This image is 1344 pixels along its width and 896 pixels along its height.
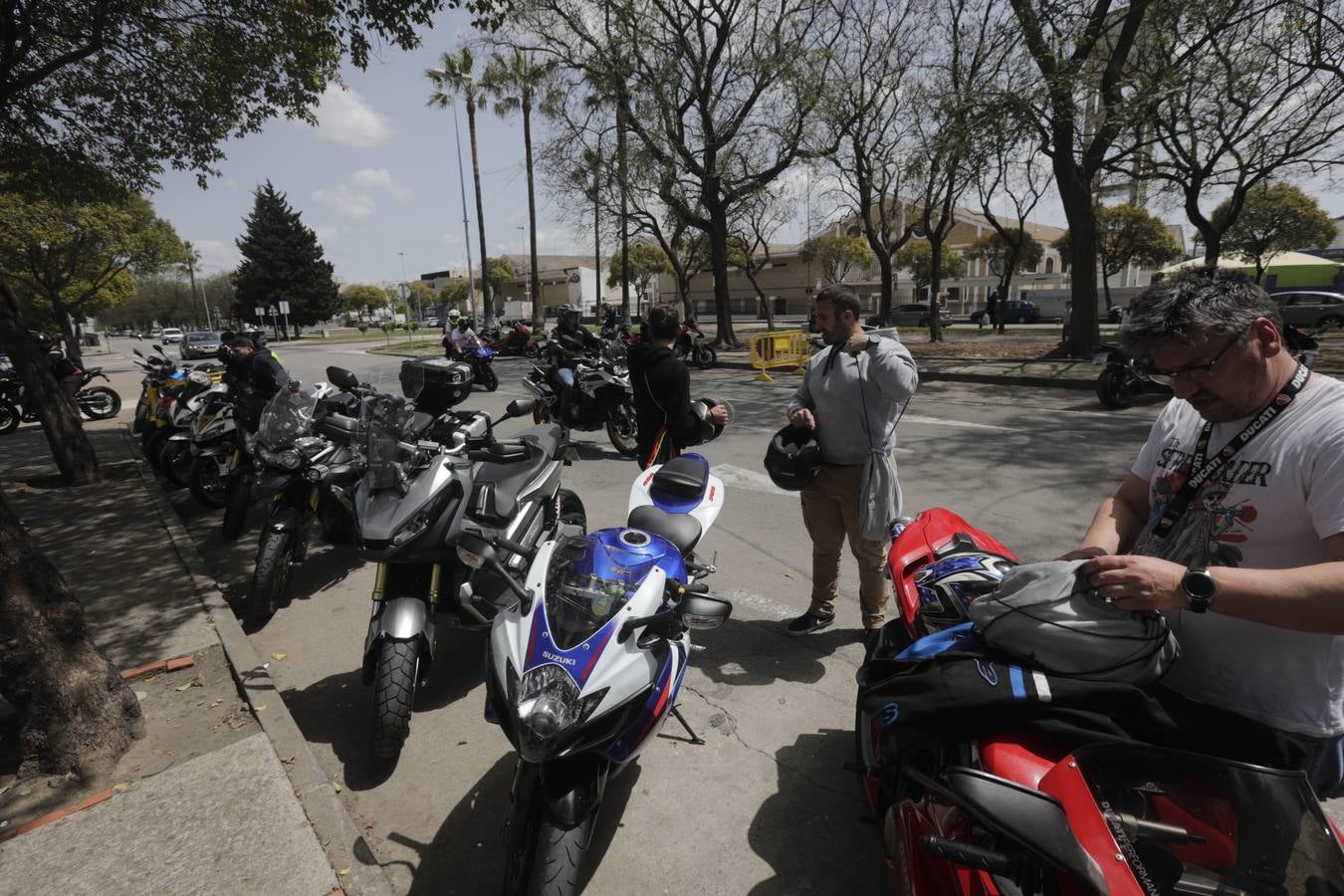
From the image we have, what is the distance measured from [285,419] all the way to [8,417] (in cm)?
1196

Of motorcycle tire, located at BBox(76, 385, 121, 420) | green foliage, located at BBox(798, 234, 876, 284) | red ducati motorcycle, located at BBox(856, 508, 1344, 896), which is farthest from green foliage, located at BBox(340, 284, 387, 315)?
red ducati motorcycle, located at BBox(856, 508, 1344, 896)

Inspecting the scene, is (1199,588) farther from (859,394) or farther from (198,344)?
(198,344)

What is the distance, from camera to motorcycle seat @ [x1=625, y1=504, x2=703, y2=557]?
8.55 ft

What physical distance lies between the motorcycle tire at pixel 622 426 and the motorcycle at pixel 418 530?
4.54m

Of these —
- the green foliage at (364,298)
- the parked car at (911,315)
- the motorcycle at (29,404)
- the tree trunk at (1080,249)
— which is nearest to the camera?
the motorcycle at (29,404)

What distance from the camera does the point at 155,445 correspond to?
25.1 ft

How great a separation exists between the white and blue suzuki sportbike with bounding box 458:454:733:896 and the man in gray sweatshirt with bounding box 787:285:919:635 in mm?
1424

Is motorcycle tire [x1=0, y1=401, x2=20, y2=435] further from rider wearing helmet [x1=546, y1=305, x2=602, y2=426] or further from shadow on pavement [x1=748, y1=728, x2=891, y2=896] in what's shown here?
shadow on pavement [x1=748, y1=728, x2=891, y2=896]

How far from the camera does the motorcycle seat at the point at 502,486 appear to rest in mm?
3207

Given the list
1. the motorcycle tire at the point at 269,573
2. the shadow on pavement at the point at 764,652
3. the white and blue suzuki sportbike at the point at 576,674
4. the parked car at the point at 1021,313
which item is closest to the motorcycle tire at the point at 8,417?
the motorcycle tire at the point at 269,573

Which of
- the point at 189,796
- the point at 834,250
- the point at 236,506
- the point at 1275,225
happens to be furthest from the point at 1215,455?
the point at 834,250

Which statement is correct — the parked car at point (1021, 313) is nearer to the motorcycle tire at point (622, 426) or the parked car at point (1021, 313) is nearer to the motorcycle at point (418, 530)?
the motorcycle tire at point (622, 426)

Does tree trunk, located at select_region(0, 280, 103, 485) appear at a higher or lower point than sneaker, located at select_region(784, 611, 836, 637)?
higher

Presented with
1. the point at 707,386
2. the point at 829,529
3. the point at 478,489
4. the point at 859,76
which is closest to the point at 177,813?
the point at 478,489
